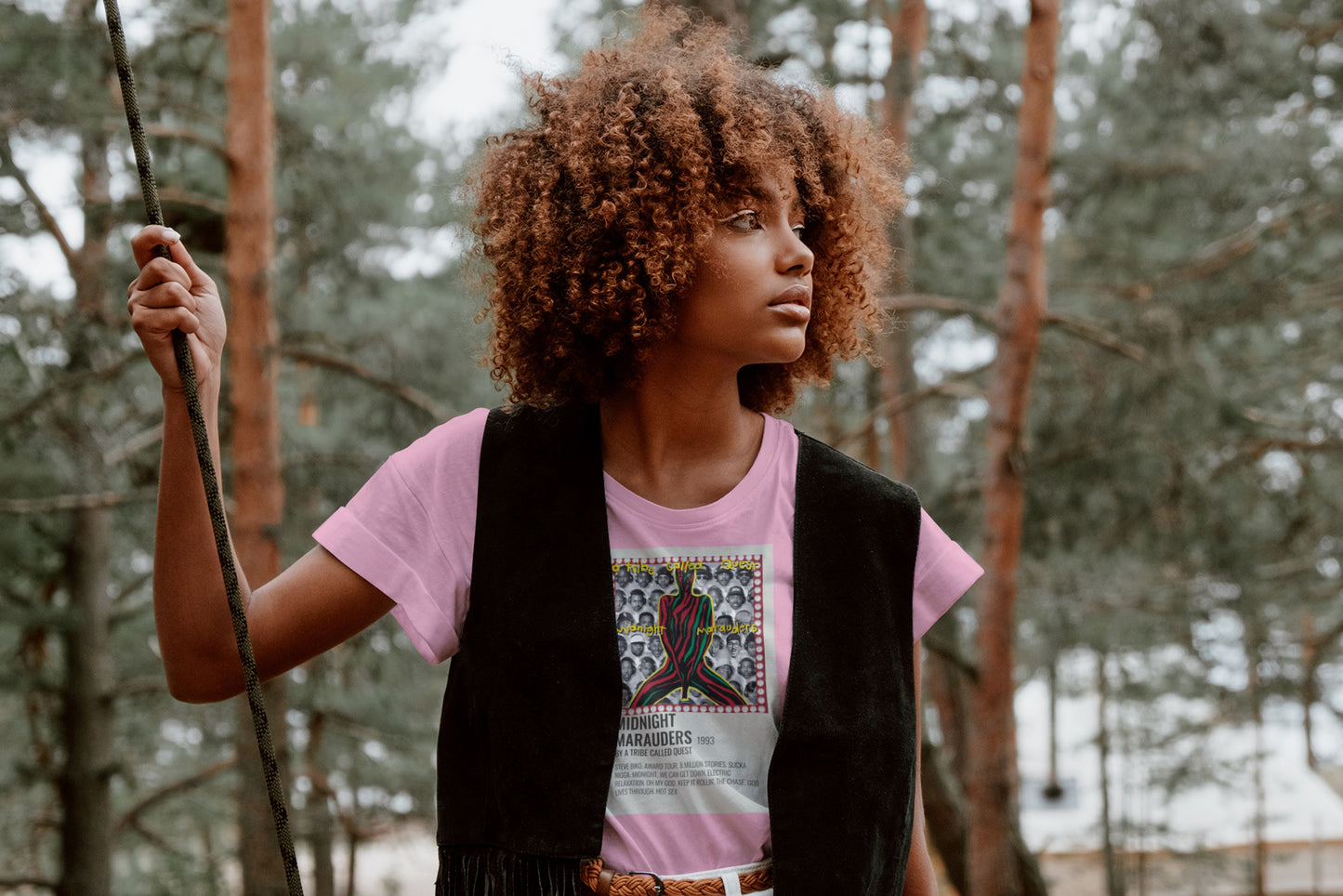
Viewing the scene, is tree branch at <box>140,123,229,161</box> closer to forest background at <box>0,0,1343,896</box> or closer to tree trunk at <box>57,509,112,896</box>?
forest background at <box>0,0,1343,896</box>

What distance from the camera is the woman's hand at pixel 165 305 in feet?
4.37

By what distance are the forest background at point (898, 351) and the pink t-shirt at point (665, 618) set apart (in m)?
4.01

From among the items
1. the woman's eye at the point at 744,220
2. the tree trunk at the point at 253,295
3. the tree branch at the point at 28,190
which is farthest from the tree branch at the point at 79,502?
the woman's eye at the point at 744,220

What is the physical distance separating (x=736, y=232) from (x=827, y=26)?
789 cm

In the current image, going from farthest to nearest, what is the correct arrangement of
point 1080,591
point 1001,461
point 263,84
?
1. point 1080,591
2. point 1001,461
3. point 263,84

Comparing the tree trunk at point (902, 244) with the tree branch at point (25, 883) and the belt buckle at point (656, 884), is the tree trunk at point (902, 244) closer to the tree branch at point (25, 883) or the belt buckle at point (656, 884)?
the belt buckle at point (656, 884)

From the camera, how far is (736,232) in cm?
160

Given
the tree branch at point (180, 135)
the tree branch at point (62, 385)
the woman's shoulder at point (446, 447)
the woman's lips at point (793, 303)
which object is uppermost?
the tree branch at point (180, 135)

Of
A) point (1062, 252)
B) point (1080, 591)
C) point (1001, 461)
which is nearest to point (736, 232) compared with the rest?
point (1001, 461)

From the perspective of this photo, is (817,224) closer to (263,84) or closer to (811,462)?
(811,462)

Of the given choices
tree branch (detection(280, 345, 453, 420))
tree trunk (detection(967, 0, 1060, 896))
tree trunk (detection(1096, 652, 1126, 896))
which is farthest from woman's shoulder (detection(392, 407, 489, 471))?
tree trunk (detection(1096, 652, 1126, 896))

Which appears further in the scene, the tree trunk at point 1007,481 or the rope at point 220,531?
the tree trunk at point 1007,481

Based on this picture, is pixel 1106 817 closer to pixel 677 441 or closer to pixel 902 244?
pixel 902 244

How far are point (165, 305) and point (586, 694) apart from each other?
0.64m
